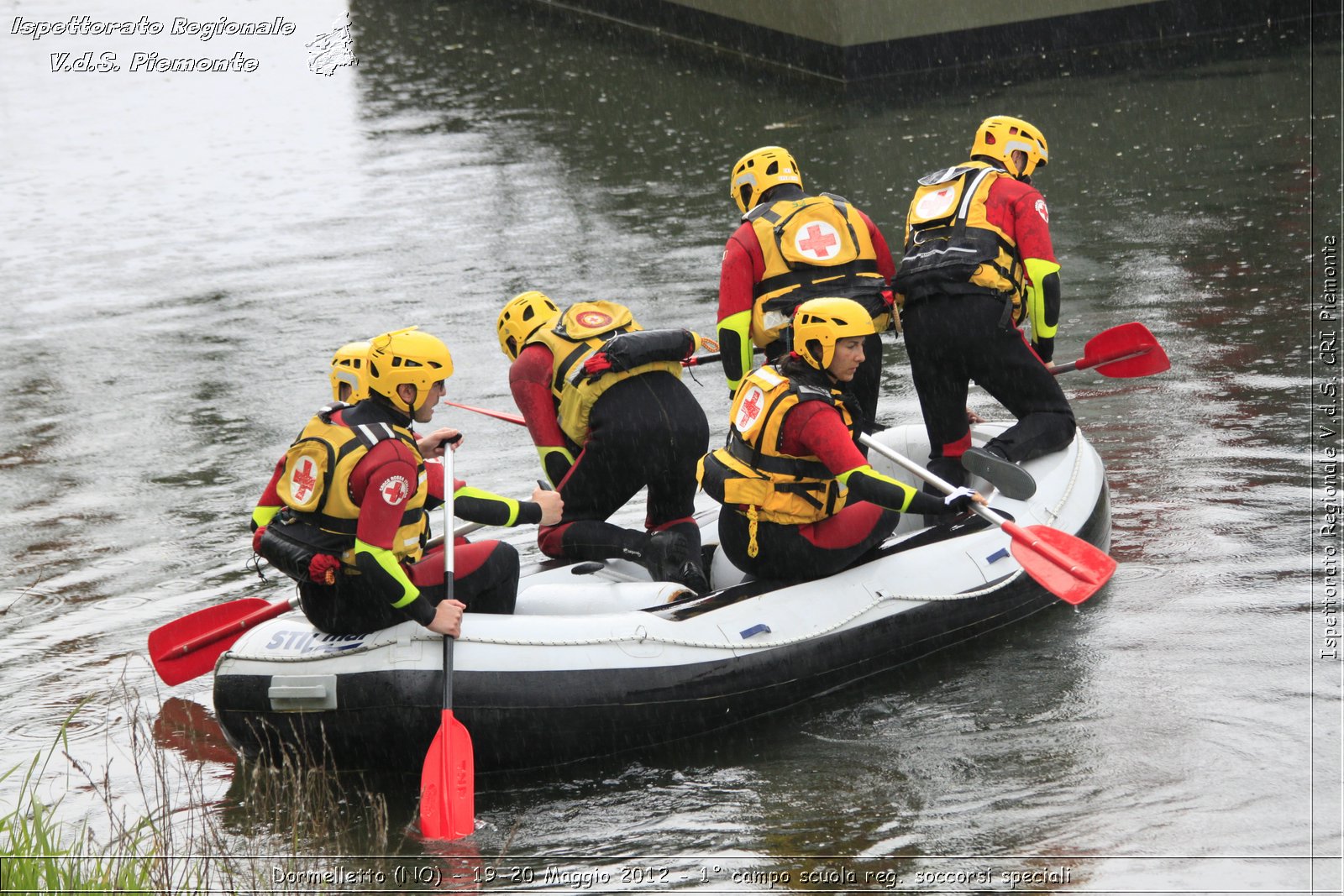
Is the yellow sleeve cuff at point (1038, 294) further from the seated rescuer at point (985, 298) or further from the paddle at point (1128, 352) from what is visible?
the paddle at point (1128, 352)

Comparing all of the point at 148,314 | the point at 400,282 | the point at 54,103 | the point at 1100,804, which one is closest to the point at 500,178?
the point at 400,282

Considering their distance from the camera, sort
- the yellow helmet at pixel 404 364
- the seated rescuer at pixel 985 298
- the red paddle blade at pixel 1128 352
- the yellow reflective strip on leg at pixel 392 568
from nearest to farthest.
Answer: the yellow reflective strip on leg at pixel 392 568 → the yellow helmet at pixel 404 364 → the seated rescuer at pixel 985 298 → the red paddle blade at pixel 1128 352

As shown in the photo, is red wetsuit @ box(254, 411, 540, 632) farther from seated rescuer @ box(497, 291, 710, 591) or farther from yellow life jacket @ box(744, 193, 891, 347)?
yellow life jacket @ box(744, 193, 891, 347)

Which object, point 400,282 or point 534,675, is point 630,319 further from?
point 400,282

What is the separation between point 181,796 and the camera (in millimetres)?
5805

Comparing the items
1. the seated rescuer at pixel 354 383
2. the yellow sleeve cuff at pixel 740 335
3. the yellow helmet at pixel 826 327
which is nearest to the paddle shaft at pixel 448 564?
the seated rescuer at pixel 354 383

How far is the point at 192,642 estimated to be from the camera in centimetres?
646

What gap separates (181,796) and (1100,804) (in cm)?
333

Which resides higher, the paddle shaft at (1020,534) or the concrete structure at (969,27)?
the paddle shaft at (1020,534)

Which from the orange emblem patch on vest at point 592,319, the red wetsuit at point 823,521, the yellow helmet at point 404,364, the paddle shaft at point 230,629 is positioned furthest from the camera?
the orange emblem patch on vest at point 592,319

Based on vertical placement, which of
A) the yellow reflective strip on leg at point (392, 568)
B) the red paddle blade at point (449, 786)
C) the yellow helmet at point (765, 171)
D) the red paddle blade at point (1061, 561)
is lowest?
the red paddle blade at point (449, 786)

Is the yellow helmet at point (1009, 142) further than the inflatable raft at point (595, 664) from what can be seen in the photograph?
Yes

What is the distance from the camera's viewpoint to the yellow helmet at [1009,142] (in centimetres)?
705

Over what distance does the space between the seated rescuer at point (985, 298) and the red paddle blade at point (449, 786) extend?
2.60 metres
